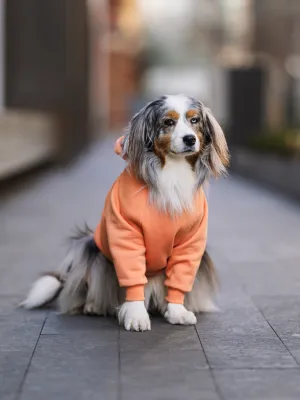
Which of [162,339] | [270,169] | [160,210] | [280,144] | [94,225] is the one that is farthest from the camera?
[280,144]

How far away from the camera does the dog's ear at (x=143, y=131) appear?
160 inches

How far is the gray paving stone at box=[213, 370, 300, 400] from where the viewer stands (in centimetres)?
321

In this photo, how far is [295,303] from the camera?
16.2ft

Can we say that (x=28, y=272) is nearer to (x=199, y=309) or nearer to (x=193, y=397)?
(x=199, y=309)

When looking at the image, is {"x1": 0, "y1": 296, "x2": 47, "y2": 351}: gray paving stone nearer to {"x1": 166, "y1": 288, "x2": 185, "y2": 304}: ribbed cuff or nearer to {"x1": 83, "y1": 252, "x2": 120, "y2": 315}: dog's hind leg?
{"x1": 83, "y1": 252, "x2": 120, "y2": 315}: dog's hind leg

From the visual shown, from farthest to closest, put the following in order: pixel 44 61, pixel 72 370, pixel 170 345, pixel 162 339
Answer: pixel 44 61
pixel 162 339
pixel 170 345
pixel 72 370

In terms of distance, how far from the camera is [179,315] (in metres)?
4.33

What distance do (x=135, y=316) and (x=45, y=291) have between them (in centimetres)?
71

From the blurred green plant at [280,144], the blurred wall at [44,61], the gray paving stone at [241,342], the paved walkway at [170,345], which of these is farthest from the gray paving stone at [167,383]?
the blurred wall at [44,61]

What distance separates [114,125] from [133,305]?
146 feet

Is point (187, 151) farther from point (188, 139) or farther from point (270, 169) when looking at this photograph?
point (270, 169)

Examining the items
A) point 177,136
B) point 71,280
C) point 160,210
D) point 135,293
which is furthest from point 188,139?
point 71,280

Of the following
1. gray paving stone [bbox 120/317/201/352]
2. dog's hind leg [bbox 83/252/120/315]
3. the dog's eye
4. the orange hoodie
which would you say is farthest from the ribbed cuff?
the dog's eye

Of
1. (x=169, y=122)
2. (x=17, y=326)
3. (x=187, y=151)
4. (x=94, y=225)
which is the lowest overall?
(x=94, y=225)
